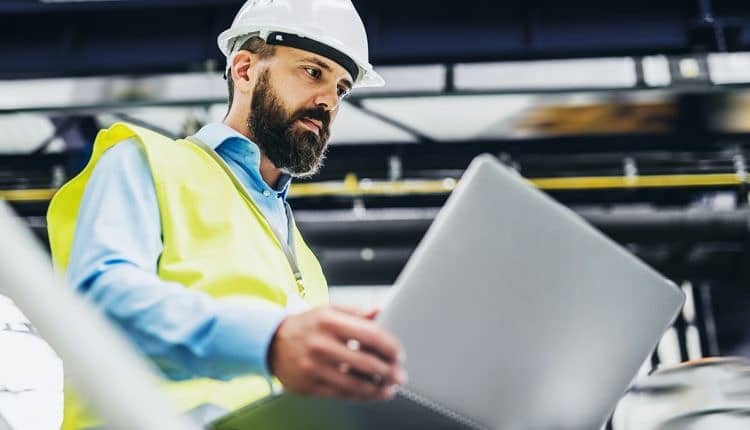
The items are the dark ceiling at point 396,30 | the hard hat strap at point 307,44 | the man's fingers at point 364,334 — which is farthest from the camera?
the dark ceiling at point 396,30

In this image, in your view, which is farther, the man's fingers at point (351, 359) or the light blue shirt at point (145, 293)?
the light blue shirt at point (145, 293)

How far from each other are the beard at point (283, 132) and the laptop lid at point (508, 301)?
0.64 m

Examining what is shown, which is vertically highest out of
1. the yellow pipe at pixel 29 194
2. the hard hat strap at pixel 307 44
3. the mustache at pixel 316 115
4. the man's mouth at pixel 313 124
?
the hard hat strap at pixel 307 44

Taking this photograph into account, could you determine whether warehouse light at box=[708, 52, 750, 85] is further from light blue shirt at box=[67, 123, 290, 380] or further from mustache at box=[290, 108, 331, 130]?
light blue shirt at box=[67, 123, 290, 380]

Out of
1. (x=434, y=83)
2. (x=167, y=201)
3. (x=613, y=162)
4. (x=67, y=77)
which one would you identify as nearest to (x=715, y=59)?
(x=613, y=162)

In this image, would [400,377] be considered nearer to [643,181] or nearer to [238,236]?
[238,236]

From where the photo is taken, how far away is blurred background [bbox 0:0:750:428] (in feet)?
13.0

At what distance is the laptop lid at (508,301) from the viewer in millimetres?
772

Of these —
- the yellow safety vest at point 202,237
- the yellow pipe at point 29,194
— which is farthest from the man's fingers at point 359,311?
the yellow pipe at point 29,194

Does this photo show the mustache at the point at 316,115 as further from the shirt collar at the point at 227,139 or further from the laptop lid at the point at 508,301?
the laptop lid at the point at 508,301

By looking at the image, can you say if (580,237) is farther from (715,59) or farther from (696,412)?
(715,59)

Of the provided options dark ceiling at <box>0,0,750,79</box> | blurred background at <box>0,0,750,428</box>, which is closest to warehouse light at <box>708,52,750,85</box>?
blurred background at <box>0,0,750,428</box>

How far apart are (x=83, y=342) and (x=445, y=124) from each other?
3.73 m

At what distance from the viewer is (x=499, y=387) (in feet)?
2.73
